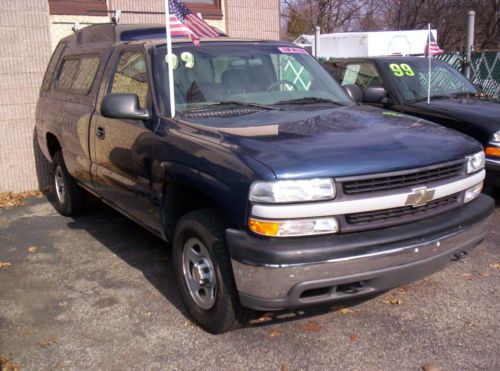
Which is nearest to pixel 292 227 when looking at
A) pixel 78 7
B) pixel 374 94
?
pixel 374 94

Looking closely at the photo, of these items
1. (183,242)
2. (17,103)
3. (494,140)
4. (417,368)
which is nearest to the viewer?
(417,368)

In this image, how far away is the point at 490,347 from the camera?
3.37 m

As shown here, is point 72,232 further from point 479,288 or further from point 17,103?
point 479,288

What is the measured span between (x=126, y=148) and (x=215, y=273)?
5.07 feet

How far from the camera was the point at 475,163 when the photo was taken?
3.71 m

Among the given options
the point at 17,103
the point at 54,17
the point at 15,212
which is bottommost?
the point at 15,212

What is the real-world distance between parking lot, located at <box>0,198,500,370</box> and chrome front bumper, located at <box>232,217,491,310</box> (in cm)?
46

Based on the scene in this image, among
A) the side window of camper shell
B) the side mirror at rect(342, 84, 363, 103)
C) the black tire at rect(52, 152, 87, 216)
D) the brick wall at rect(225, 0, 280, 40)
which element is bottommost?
the black tire at rect(52, 152, 87, 216)

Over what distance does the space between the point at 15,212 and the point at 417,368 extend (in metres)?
5.46

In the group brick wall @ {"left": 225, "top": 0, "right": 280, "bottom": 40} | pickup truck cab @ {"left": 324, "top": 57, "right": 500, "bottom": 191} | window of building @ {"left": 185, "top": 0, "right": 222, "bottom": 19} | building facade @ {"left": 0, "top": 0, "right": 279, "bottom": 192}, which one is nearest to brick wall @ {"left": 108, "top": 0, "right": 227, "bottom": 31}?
building facade @ {"left": 0, "top": 0, "right": 279, "bottom": 192}

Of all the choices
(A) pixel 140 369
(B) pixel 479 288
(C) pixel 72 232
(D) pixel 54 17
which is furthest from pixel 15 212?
(B) pixel 479 288

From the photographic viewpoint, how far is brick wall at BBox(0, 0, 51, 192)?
7.44m

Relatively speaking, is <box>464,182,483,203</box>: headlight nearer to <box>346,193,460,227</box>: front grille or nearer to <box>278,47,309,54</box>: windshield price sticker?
<box>346,193,460,227</box>: front grille

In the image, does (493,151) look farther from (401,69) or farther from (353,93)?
(401,69)
